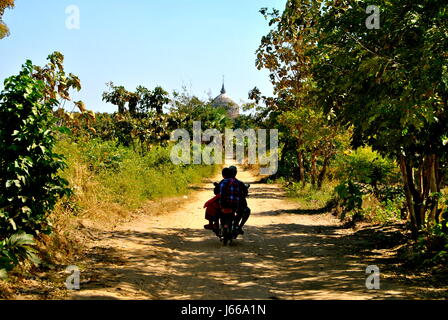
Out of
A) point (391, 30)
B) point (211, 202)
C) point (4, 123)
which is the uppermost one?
point (391, 30)

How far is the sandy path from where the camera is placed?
568 cm

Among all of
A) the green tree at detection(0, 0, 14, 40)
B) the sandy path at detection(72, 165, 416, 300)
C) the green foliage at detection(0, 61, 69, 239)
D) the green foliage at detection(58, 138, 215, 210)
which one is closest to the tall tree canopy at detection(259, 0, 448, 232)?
the sandy path at detection(72, 165, 416, 300)

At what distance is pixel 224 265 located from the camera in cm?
724

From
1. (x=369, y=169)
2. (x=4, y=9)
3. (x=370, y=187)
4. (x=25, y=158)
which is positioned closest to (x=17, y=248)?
(x=25, y=158)

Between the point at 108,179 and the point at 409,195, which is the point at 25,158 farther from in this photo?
the point at 409,195

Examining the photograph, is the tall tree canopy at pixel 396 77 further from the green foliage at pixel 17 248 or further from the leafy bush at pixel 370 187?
the green foliage at pixel 17 248

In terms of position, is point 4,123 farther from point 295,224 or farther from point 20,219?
point 295,224

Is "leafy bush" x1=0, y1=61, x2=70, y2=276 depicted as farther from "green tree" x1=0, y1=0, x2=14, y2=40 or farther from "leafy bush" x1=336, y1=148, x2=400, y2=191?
"green tree" x1=0, y1=0, x2=14, y2=40

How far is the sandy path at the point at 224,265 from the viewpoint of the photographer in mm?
5676

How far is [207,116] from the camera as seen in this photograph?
115ft

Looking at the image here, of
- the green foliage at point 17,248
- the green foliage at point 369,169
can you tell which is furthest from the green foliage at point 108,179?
the green foliage at point 369,169

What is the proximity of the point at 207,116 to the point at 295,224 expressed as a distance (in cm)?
2405
